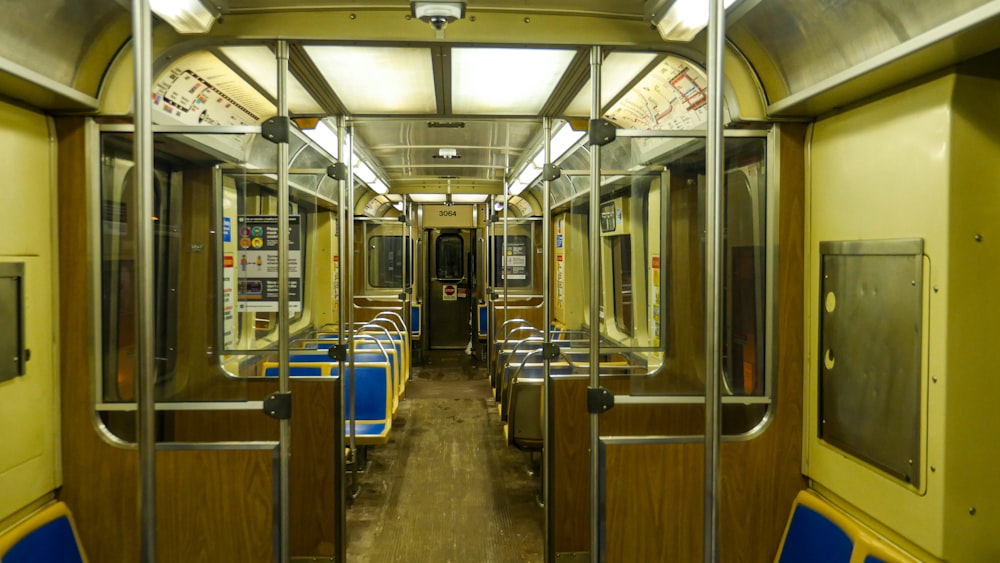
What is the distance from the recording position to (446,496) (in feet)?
13.5

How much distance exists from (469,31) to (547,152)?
1154 millimetres

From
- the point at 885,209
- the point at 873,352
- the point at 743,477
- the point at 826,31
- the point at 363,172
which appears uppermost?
the point at 363,172

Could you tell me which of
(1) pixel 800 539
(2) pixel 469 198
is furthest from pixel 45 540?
(2) pixel 469 198

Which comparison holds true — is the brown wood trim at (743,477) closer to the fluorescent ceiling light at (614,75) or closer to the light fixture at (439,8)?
the fluorescent ceiling light at (614,75)

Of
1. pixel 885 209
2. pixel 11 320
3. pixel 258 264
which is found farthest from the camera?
pixel 258 264

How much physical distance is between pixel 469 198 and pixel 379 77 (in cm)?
606

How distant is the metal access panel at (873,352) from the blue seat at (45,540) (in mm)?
2974

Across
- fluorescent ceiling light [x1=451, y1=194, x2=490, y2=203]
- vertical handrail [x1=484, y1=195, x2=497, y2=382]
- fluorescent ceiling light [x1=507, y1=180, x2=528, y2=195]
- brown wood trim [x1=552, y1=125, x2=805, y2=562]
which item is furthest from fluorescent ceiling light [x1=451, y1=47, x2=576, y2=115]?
fluorescent ceiling light [x1=451, y1=194, x2=490, y2=203]

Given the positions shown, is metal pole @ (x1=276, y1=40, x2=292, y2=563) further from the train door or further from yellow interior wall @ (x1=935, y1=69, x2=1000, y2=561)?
the train door

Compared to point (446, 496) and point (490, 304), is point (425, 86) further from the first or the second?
point (490, 304)

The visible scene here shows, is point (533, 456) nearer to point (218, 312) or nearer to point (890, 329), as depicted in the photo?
point (218, 312)

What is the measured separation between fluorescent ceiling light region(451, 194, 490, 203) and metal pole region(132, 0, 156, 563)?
7333mm

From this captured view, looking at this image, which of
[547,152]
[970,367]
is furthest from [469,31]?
[970,367]

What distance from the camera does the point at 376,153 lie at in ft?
17.7
